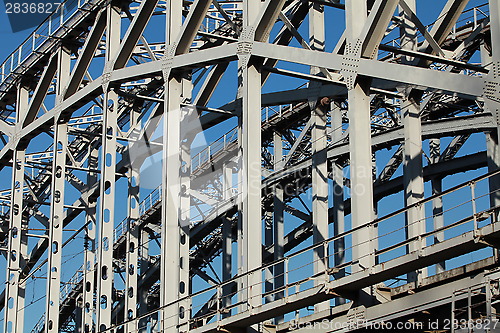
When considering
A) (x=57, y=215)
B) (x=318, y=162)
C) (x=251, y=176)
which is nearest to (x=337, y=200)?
(x=318, y=162)

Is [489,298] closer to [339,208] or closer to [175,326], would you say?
[175,326]

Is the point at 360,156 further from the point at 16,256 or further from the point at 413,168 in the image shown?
the point at 16,256

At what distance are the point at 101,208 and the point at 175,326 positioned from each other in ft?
21.4

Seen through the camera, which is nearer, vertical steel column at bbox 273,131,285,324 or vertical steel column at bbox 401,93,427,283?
vertical steel column at bbox 401,93,427,283

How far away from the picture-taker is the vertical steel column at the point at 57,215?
109 feet

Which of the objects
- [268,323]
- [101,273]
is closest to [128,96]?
[101,273]

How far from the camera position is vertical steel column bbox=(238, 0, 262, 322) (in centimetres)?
2417

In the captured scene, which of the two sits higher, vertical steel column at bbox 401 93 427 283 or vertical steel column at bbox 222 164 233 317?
vertical steel column at bbox 222 164 233 317

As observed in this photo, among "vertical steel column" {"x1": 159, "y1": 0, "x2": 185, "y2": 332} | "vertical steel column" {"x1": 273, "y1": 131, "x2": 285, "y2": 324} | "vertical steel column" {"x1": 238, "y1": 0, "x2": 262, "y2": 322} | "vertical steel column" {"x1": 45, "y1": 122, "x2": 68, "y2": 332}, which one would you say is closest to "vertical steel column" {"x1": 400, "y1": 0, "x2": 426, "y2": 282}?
"vertical steel column" {"x1": 238, "y1": 0, "x2": 262, "y2": 322}

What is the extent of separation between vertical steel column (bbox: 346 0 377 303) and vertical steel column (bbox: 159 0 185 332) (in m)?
6.25

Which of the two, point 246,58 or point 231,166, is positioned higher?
point 231,166

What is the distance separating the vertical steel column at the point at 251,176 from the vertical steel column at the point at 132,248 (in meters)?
8.23

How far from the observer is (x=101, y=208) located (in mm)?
31453

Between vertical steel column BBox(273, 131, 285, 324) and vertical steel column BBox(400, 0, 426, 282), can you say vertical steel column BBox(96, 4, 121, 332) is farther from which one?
vertical steel column BBox(400, 0, 426, 282)
